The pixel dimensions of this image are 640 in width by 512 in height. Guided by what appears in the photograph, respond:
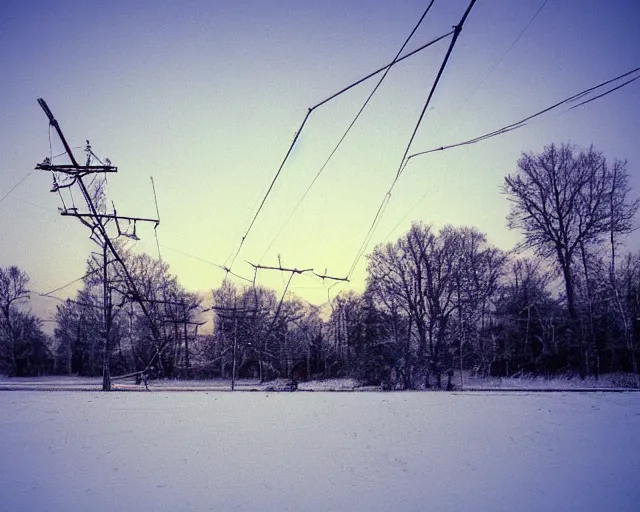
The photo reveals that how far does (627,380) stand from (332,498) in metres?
22.8

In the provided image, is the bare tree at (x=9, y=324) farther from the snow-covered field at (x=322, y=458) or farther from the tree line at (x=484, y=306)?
the snow-covered field at (x=322, y=458)

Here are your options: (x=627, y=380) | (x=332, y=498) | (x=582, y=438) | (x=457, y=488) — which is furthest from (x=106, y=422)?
(x=627, y=380)

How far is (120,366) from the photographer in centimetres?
4012

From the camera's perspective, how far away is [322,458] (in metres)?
5.98

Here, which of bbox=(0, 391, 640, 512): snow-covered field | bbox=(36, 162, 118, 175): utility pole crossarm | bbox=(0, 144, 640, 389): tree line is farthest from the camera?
bbox=(0, 144, 640, 389): tree line

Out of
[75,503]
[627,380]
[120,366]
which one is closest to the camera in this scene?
[75,503]

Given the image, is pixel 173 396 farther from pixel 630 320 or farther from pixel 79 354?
pixel 79 354

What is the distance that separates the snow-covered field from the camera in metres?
4.47

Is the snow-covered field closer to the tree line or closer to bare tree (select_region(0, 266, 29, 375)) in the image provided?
the tree line

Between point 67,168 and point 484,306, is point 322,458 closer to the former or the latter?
point 67,168

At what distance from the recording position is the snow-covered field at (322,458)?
447 centimetres

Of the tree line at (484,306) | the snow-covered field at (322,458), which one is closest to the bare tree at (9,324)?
the tree line at (484,306)

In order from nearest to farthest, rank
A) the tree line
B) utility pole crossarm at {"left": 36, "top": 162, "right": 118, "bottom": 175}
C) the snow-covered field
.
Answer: the snow-covered field < utility pole crossarm at {"left": 36, "top": 162, "right": 118, "bottom": 175} < the tree line

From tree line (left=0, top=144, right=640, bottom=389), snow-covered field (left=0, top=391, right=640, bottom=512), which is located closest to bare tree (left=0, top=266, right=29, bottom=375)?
tree line (left=0, top=144, right=640, bottom=389)
